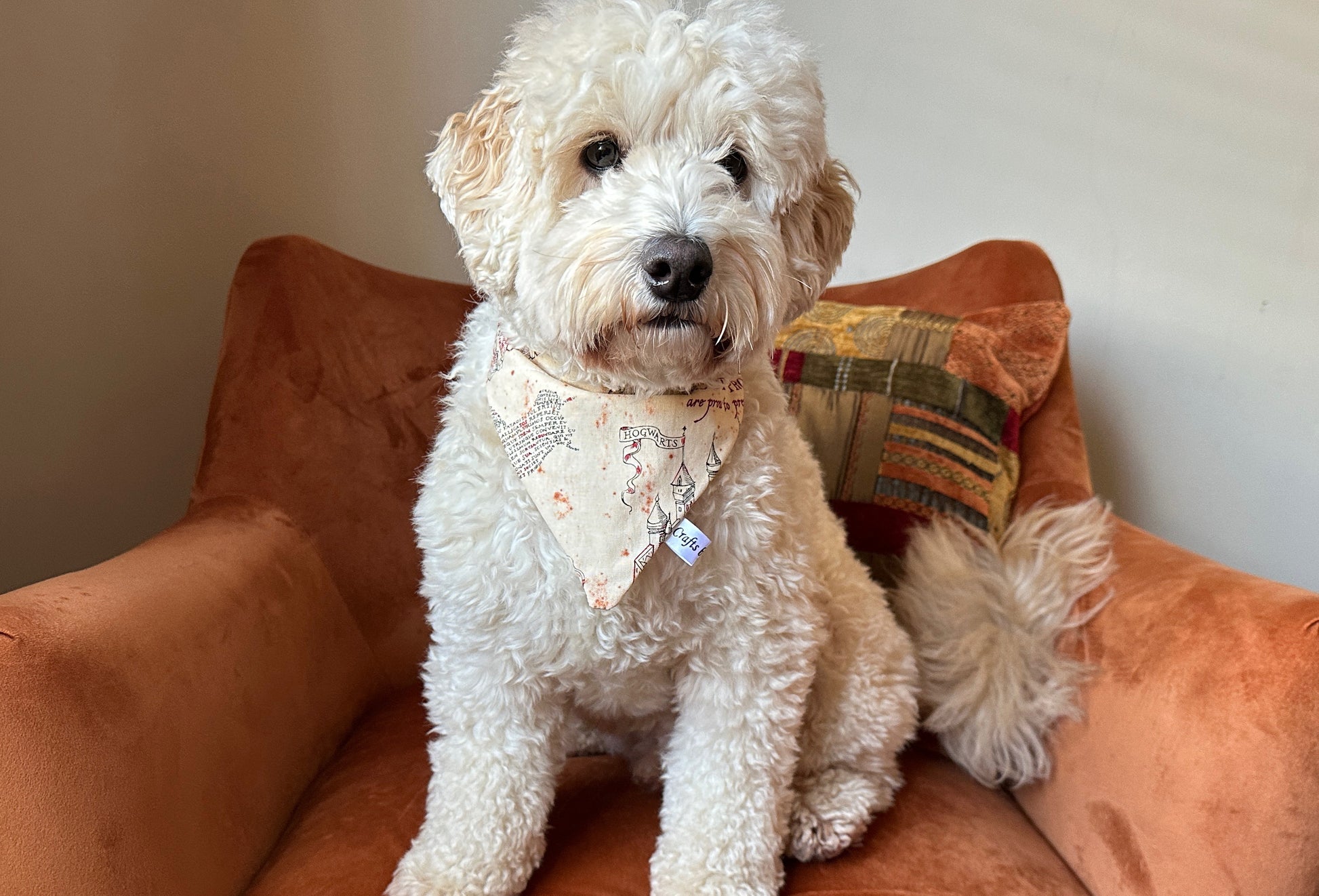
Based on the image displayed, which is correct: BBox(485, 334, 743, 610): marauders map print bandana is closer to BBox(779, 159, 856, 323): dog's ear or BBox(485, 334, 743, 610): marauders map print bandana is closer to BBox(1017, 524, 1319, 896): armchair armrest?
BBox(779, 159, 856, 323): dog's ear

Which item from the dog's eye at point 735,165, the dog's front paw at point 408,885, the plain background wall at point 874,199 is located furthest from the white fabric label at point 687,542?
the plain background wall at point 874,199

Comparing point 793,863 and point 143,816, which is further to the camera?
point 793,863

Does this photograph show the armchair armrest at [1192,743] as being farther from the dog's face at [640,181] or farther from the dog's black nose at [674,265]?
the dog's black nose at [674,265]

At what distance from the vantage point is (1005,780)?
1443 mm

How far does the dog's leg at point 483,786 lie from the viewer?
3.66 feet

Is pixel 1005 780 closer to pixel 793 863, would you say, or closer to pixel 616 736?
pixel 793 863

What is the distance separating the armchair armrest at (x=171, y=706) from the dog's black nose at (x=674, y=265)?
72 centimetres

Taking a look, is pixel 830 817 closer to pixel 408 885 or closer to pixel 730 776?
pixel 730 776

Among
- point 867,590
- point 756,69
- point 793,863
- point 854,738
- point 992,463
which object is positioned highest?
point 756,69

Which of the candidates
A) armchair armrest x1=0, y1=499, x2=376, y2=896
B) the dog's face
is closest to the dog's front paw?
armchair armrest x1=0, y1=499, x2=376, y2=896

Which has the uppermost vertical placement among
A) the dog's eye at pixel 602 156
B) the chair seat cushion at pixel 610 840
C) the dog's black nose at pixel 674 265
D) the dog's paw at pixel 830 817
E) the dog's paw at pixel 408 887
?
the dog's eye at pixel 602 156

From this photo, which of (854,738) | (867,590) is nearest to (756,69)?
(867,590)

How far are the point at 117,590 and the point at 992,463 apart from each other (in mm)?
1362

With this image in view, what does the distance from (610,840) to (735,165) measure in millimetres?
898
